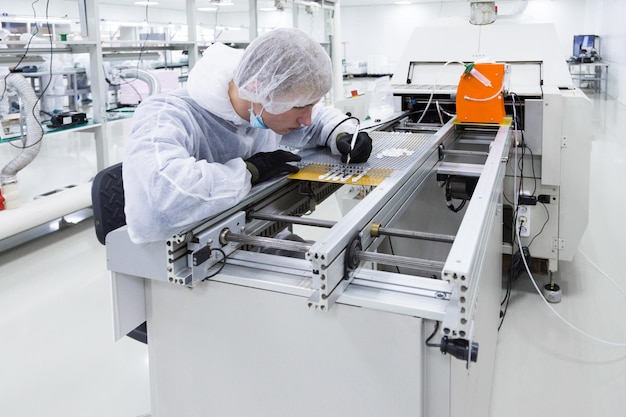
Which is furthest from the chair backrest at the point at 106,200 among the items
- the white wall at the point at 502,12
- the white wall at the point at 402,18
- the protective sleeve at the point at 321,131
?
the white wall at the point at 402,18

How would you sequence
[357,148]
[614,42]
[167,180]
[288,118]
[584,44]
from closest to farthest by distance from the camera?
[167,180] < [288,118] < [357,148] < [614,42] < [584,44]

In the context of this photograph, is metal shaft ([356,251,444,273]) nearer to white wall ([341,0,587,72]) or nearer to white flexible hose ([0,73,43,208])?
white flexible hose ([0,73,43,208])

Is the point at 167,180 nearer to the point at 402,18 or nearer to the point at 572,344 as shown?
the point at 572,344

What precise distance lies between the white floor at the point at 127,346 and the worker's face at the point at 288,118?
3.63ft

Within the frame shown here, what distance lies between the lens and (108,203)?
53.2 inches

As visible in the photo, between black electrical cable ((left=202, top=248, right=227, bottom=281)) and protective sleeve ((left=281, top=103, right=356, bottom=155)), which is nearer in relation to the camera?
black electrical cable ((left=202, top=248, right=227, bottom=281))

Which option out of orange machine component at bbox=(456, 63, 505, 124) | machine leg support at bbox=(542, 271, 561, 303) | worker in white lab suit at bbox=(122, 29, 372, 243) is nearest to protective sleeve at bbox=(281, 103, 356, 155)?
worker in white lab suit at bbox=(122, 29, 372, 243)

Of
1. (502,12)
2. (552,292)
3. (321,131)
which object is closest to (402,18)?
(502,12)

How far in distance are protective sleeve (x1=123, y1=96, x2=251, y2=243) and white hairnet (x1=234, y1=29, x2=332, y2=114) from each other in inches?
6.8

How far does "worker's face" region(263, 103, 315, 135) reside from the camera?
1.20 m

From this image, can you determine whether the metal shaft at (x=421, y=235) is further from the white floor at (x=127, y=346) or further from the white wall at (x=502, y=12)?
the white wall at (x=502, y=12)

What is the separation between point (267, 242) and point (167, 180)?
23 cm

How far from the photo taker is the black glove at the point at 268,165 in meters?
1.27

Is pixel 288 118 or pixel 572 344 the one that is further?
pixel 572 344
